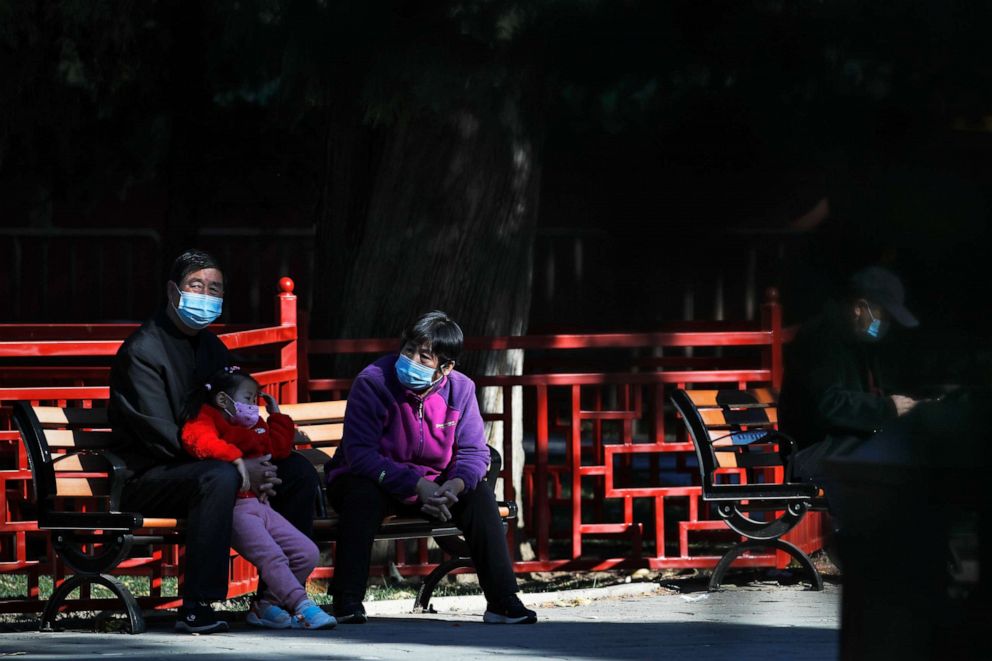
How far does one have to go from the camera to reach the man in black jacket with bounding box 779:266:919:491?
2.94ft

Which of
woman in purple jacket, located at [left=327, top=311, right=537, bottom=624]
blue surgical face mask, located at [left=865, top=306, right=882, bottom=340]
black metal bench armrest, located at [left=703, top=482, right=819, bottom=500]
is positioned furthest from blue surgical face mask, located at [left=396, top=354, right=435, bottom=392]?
blue surgical face mask, located at [left=865, top=306, right=882, bottom=340]

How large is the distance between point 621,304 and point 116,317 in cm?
1897

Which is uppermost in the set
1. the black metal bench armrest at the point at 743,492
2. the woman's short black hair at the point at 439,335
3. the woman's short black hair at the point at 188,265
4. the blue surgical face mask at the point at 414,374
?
the woman's short black hair at the point at 188,265

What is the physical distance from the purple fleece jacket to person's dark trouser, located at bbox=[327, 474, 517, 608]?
2.1 inches

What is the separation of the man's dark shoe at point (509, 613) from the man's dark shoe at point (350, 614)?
17.2 inches

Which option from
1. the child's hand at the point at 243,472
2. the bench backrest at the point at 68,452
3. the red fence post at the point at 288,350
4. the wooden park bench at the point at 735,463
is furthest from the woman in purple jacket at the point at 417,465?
the wooden park bench at the point at 735,463

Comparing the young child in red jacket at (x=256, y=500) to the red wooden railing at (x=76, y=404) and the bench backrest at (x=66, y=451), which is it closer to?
the bench backrest at (x=66, y=451)

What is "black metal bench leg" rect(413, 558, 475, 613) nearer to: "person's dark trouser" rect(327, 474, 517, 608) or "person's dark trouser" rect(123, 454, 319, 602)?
"person's dark trouser" rect(327, 474, 517, 608)

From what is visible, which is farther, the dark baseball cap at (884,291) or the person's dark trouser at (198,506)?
the person's dark trouser at (198,506)

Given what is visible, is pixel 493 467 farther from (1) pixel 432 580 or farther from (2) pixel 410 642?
(2) pixel 410 642

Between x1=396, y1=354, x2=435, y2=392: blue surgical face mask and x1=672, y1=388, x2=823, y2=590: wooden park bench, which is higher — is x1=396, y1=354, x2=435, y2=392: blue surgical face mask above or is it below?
above

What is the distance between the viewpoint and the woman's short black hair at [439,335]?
20.0ft

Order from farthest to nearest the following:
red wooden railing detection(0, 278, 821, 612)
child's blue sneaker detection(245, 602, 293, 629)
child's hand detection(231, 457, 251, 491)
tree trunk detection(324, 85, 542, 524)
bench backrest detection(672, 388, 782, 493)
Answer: tree trunk detection(324, 85, 542, 524)
bench backrest detection(672, 388, 782, 493)
red wooden railing detection(0, 278, 821, 612)
child's blue sneaker detection(245, 602, 293, 629)
child's hand detection(231, 457, 251, 491)

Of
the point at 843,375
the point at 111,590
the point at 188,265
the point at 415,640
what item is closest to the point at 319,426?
the point at 188,265
